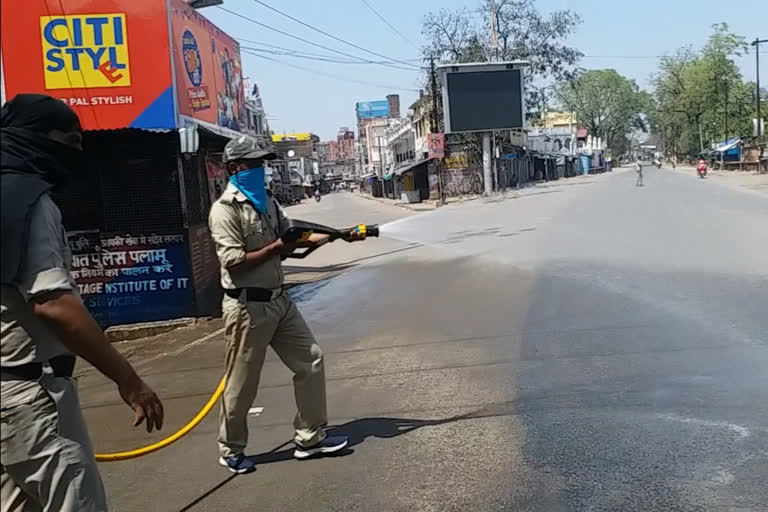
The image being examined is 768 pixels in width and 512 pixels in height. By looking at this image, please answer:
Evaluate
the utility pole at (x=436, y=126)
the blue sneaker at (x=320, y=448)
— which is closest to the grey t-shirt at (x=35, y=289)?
the blue sneaker at (x=320, y=448)

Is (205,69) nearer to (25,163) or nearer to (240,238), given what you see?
(240,238)

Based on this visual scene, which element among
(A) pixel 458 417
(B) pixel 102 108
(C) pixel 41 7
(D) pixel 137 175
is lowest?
(A) pixel 458 417

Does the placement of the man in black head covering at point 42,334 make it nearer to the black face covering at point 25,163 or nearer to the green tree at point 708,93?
the black face covering at point 25,163

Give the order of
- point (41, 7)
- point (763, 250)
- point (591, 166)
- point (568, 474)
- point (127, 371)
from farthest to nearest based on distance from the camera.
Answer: point (591, 166) → point (763, 250) → point (41, 7) → point (568, 474) → point (127, 371)

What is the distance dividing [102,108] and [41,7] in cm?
129

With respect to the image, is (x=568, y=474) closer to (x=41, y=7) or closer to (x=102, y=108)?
(x=102, y=108)

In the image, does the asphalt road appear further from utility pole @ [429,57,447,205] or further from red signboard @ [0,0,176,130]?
utility pole @ [429,57,447,205]

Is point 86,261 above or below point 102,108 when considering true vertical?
below

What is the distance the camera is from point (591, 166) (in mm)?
102125

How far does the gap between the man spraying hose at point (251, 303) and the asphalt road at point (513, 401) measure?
0.29 metres

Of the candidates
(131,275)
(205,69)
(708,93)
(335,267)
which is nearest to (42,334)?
(131,275)

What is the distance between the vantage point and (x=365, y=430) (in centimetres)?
485

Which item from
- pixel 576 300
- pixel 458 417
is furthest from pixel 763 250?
pixel 458 417

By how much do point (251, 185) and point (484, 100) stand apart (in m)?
38.8
